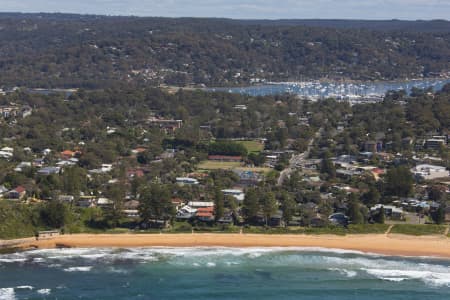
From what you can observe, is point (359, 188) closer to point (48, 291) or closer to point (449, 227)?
point (449, 227)

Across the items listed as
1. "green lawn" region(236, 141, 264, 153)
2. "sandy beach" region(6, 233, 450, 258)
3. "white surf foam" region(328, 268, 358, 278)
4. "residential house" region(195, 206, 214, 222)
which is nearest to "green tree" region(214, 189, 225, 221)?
"residential house" region(195, 206, 214, 222)

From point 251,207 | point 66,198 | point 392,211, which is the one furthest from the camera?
point 66,198

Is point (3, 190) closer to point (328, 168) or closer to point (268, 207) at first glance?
point (268, 207)

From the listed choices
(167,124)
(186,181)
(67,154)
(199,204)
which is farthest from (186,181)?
(167,124)

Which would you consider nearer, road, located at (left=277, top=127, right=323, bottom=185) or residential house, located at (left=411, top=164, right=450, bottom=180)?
residential house, located at (left=411, top=164, right=450, bottom=180)

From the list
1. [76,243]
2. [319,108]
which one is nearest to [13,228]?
[76,243]

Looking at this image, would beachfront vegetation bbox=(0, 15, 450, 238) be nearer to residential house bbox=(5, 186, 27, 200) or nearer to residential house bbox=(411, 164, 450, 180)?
residential house bbox=(5, 186, 27, 200)
